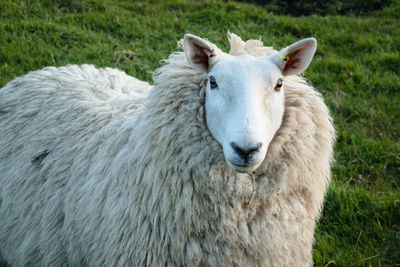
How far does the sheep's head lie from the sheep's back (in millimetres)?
756

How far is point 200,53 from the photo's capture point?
2.36 meters

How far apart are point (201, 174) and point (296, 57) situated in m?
0.91

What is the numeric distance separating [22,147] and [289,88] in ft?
7.03

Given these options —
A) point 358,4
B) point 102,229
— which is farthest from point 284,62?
point 358,4

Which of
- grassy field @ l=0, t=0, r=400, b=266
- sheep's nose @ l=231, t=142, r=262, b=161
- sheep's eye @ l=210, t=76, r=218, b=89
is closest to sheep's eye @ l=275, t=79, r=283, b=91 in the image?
sheep's eye @ l=210, t=76, r=218, b=89

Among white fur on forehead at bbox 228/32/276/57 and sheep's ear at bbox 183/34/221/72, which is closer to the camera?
sheep's ear at bbox 183/34/221/72

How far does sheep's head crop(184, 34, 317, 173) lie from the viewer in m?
1.89

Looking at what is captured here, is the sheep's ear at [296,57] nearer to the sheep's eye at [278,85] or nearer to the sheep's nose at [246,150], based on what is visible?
the sheep's eye at [278,85]

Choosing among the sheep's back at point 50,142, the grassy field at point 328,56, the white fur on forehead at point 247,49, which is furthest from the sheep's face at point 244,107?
the grassy field at point 328,56

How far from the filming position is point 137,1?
298 inches

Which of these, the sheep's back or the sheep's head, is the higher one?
the sheep's head

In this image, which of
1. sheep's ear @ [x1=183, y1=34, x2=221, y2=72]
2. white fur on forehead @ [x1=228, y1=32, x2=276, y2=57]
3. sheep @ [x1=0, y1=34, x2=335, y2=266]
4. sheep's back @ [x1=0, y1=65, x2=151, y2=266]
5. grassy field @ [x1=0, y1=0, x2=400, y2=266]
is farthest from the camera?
grassy field @ [x1=0, y1=0, x2=400, y2=266]

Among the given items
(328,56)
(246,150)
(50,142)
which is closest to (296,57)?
(246,150)

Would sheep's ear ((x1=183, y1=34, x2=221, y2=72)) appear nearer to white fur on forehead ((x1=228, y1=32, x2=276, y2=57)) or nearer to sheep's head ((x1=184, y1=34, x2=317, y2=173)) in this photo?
sheep's head ((x1=184, y1=34, x2=317, y2=173))
